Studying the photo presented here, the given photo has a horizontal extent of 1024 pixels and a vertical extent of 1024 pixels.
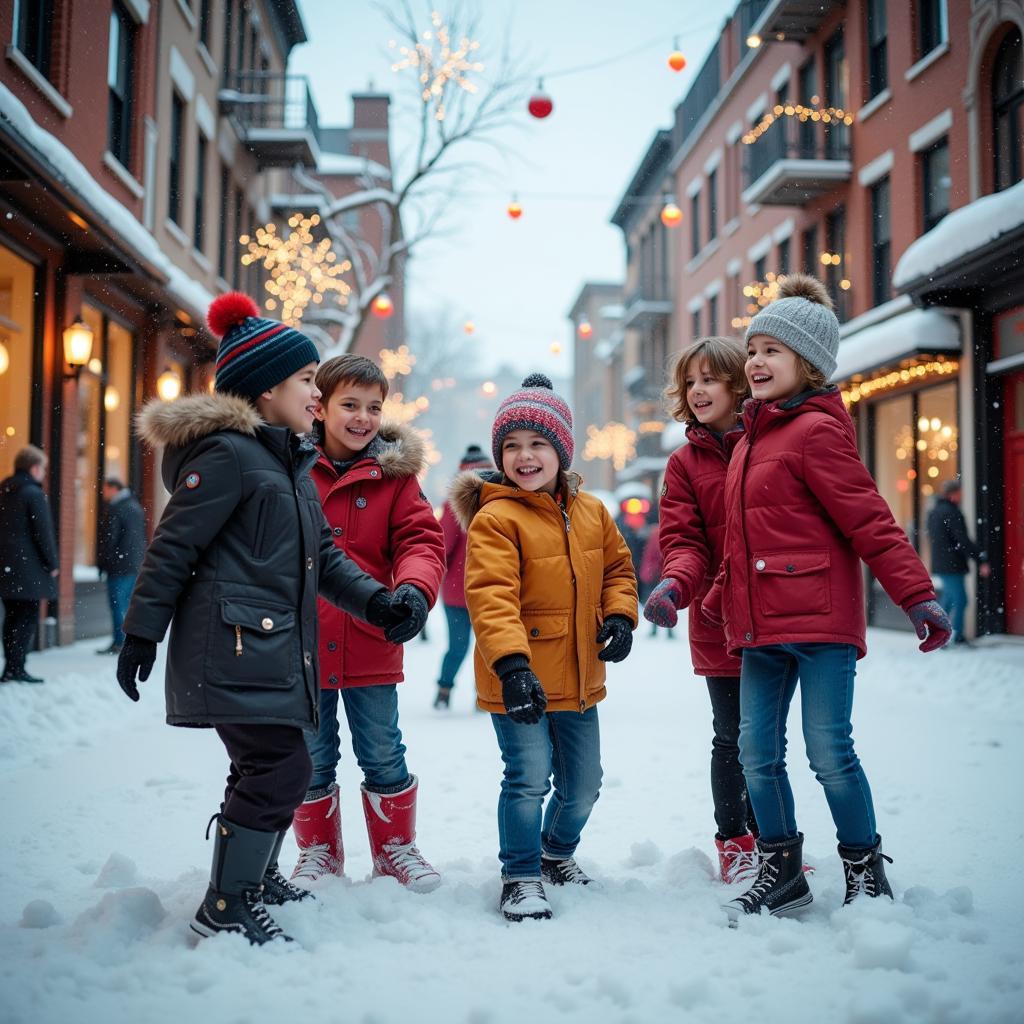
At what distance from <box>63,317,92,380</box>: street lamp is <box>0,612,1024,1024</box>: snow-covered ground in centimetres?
594

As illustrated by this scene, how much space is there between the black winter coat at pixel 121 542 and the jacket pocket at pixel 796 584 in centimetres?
842

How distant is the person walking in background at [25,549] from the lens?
860 cm

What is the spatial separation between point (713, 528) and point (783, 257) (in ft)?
57.4

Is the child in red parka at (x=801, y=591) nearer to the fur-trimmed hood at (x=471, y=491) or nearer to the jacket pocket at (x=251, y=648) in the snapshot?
the fur-trimmed hood at (x=471, y=491)

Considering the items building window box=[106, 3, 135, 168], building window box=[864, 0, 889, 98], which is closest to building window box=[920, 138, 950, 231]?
building window box=[864, 0, 889, 98]

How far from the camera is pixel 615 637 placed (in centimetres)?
339

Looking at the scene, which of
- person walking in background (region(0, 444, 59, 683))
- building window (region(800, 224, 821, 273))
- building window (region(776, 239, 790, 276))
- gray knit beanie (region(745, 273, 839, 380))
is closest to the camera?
gray knit beanie (region(745, 273, 839, 380))

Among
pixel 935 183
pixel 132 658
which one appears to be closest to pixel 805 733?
pixel 132 658

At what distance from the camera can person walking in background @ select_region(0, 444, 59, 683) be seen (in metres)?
8.60

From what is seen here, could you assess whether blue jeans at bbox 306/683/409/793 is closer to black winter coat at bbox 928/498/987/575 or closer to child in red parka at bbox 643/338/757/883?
child in red parka at bbox 643/338/757/883

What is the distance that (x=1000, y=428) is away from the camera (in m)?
12.7

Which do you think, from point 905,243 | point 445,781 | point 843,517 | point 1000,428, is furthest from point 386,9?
point 843,517

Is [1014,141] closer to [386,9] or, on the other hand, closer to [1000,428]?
[1000,428]

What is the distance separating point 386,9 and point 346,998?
17.9 meters
